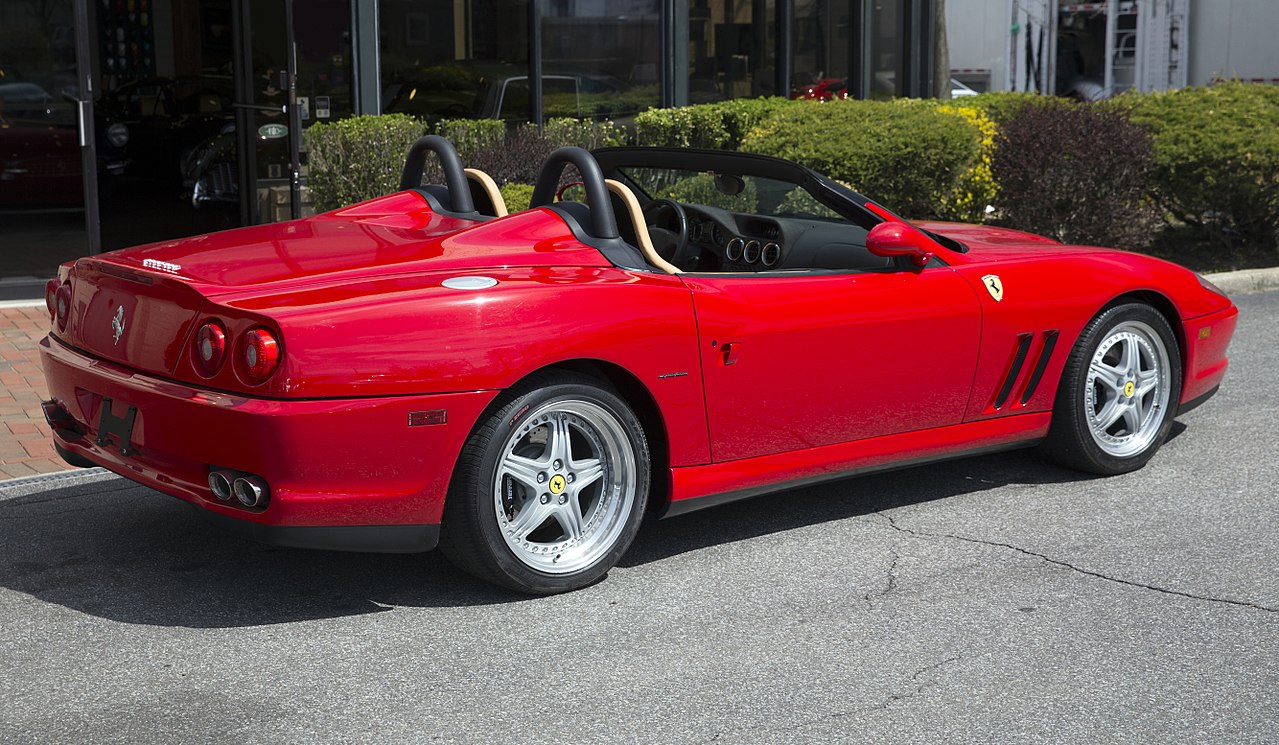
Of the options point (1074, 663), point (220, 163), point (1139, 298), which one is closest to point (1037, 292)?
point (1139, 298)

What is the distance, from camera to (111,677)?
3801mm

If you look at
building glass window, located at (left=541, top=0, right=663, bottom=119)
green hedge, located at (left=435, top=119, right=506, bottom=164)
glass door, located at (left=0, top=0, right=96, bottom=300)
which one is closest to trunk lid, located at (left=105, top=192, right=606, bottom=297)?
glass door, located at (left=0, top=0, right=96, bottom=300)

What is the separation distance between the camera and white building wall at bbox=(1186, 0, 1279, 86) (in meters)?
18.7

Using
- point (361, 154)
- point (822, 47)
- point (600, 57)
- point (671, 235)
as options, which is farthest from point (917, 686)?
point (822, 47)

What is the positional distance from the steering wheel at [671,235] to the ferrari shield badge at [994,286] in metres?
1.10

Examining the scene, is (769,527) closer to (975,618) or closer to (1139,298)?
(975,618)

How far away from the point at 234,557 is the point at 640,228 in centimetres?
175

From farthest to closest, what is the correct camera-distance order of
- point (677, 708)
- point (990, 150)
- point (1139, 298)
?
point (990, 150) → point (1139, 298) → point (677, 708)

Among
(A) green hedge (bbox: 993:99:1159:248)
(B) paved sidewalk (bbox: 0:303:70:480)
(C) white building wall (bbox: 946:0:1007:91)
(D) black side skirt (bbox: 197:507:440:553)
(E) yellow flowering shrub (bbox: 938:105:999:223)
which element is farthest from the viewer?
(C) white building wall (bbox: 946:0:1007:91)

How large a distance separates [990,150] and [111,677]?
9279 millimetres

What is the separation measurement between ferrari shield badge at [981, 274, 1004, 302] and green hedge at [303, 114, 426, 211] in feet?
22.0

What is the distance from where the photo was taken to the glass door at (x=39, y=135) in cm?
995

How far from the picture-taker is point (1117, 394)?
5.81 metres

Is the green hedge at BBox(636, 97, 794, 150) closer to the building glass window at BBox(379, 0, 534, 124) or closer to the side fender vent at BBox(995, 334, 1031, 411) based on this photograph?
the building glass window at BBox(379, 0, 534, 124)
